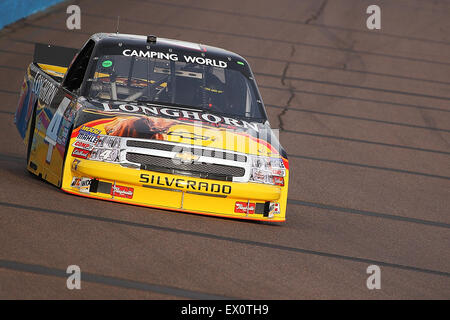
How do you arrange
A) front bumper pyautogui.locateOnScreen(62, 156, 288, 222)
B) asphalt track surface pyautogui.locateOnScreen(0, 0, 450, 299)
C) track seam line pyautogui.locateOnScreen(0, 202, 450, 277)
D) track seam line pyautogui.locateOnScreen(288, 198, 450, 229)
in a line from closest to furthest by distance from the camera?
asphalt track surface pyautogui.locateOnScreen(0, 0, 450, 299)
track seam line pyautogui.locateOnScreen(0, 202, 450, 277)
front bumper pyautogui.locateOnScreen(62, 156, 288, 222)
track seam line pyautogui.locateOnScreen(288, 198, 450, 229)

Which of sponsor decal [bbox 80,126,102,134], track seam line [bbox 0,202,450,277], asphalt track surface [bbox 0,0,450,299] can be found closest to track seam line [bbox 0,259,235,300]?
asphalt track surface [bbox 0,0,450,299]

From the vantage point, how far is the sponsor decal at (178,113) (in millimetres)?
7859

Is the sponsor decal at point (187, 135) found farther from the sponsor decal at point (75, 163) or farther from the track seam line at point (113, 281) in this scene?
the track seam line at point (113, 281)

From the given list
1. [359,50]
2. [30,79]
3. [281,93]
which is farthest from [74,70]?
[359,50]

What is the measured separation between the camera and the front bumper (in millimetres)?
7293

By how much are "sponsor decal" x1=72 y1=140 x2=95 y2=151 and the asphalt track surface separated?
0.51 metres

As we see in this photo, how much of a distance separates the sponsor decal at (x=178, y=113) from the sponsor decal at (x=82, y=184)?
2.43ft

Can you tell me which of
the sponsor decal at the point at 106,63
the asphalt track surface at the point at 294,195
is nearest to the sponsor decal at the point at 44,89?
the sponsor decal at the point at 106,63

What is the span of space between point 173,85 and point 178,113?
2.02 ft

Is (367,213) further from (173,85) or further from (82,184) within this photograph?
(82,184)

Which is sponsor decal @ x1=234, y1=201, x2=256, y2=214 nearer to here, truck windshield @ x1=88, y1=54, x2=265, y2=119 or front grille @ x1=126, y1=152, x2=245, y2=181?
front grille @ x1=126, y1=152, x2=245, y2=181

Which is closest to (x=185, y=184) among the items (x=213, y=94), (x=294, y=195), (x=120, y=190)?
(x=120, y=190)

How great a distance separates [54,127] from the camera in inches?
317
